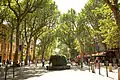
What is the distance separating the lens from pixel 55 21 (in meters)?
47.3

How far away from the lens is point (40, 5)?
1331 inches

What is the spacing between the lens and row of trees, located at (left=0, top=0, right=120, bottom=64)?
28.2 metres

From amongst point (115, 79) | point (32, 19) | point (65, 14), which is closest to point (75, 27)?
point (65, 14)

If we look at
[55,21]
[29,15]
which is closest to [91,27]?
[55,21]

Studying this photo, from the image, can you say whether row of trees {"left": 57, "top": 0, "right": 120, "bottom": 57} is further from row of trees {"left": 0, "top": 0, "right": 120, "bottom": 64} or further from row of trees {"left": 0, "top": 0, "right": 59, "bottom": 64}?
row of trees {"left": 0, "top": 0, "right": 59, "bottom": 64}

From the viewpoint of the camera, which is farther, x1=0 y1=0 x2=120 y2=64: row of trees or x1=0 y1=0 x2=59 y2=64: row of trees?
x1=0 y1=0 x2=59 y2=64: row of trees

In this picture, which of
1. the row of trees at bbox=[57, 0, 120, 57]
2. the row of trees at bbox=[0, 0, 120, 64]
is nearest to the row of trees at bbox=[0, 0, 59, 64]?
the row of trees at bbox=[0, 0, 120, 64]

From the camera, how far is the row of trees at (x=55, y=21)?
2822 centimetres

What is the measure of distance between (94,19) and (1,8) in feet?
65.9

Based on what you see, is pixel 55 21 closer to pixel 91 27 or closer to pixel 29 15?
pixel 29 15

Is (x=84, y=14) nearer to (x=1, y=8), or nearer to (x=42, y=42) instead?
(x=1, y=8)

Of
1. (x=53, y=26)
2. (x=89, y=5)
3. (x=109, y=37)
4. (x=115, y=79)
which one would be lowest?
(x=115, y=79)

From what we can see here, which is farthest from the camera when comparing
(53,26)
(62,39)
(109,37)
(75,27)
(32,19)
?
(62,39)

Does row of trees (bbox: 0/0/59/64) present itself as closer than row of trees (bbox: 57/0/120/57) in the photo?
No
